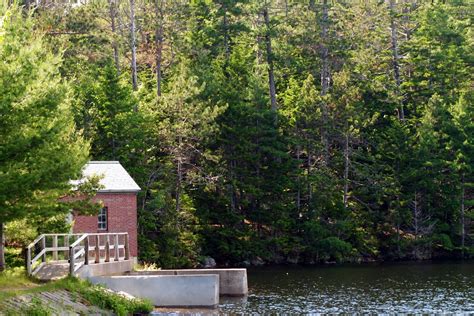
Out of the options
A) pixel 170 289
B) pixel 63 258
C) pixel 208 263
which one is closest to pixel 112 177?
pixel 63 258

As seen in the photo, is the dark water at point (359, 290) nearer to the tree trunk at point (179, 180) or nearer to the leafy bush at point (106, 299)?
the leafy bush at point (106, 299)

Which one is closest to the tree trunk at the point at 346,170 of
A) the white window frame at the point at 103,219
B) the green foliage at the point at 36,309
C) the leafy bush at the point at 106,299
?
the white window frame at the point at 103,219

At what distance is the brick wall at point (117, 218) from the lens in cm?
4266

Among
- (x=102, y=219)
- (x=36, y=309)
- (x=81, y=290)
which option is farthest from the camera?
(x=102, y=219)

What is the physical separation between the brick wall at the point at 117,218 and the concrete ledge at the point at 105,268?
4.25 meters

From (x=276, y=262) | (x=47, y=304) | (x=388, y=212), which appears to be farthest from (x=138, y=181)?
(x=47, y=304)

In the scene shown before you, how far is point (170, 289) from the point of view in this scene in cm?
3409

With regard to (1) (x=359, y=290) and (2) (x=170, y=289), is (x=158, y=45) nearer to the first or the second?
(1) (x=359, y=290)

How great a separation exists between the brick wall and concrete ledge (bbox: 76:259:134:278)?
425 cm

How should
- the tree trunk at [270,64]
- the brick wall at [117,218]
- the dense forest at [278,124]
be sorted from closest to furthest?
1. the brick wall at [117,218]
2. the dense forest at [278,124]
3. the tree trunk at [270,64]

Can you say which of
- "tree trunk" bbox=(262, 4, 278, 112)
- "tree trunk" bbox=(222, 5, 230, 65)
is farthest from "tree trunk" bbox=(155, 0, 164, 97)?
"tree trunk" bbox=(262, 4, 278, 112)

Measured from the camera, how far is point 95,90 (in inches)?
2231

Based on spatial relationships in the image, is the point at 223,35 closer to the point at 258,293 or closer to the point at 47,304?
the point at 258,293

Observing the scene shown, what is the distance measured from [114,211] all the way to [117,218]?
1.21 ft
